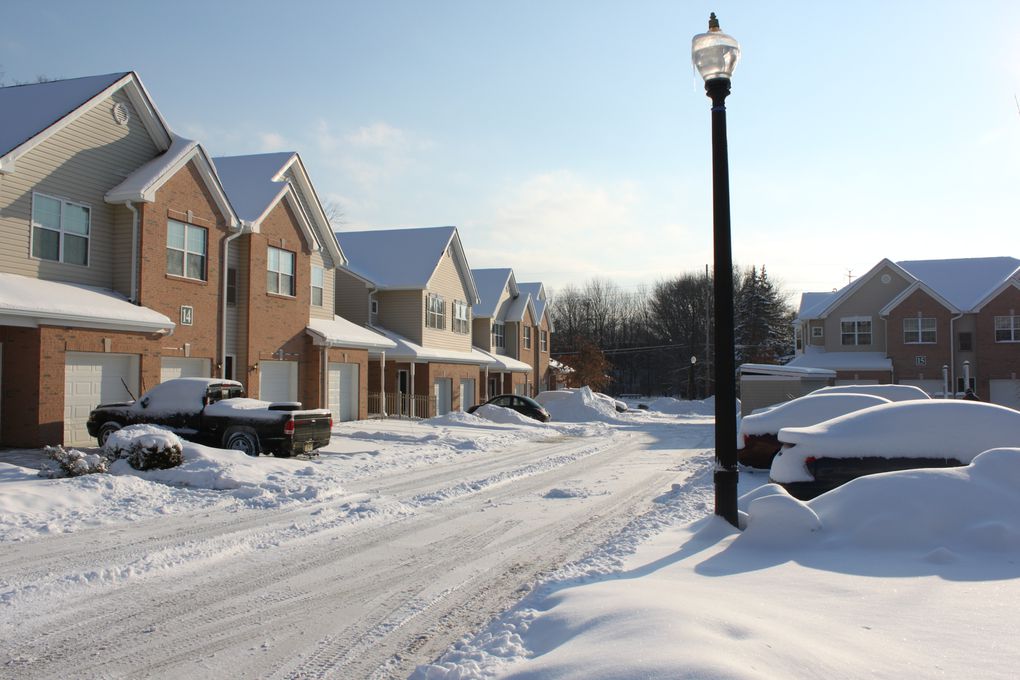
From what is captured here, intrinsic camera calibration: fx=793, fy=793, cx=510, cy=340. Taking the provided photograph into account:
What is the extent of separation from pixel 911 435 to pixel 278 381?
20290 millimetres

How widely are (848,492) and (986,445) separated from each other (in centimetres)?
317

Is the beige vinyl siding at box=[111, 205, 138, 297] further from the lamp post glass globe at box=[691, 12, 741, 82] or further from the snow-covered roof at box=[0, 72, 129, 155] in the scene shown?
the lamp post glass globe at box=[691, 12, 741, 82]

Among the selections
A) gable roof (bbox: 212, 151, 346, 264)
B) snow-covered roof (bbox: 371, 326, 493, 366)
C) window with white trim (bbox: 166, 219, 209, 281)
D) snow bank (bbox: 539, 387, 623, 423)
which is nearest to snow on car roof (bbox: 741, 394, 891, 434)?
window with white trim (bbox: 166, 219, 209, 281)

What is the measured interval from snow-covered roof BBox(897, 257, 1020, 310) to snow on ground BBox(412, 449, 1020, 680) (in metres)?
39.8

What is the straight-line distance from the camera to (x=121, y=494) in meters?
11.5

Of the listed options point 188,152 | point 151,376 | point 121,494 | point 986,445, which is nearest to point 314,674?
point 121,494

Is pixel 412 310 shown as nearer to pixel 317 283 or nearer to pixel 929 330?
pixel 317 283

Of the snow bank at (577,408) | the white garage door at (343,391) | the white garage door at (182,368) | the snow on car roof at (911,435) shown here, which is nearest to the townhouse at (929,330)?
the snow bank at (577,408)

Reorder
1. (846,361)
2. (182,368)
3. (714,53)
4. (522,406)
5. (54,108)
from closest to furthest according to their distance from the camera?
(714,53) → (54,108) → (182,368) → (522,406) → (846,361)

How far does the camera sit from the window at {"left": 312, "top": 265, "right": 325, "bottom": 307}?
29281 millimetres

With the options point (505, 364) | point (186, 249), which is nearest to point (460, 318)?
point (505, 364)

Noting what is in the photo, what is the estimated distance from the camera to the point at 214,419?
1650 centimetres

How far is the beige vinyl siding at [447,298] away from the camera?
36.9 metres

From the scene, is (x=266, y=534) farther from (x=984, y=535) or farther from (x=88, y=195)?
(x=88, y=195)
